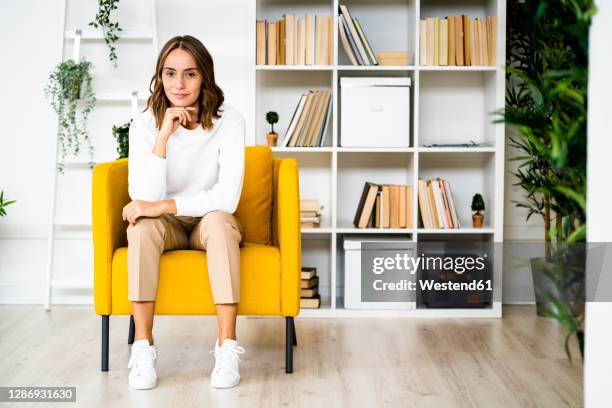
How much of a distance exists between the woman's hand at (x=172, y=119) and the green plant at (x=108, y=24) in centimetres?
120

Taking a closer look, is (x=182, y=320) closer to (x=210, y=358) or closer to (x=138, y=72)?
(x=210, y=358)

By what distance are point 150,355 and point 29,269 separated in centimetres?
164

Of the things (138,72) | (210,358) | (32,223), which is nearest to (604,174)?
(210,358)

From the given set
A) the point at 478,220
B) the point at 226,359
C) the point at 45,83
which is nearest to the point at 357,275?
Result: the point at 478,220

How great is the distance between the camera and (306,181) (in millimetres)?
3910

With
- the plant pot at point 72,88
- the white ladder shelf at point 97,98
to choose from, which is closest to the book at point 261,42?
the white ladder shelf at point 97,98

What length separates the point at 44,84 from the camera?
3.80 m

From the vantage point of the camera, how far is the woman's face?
264 centimetres

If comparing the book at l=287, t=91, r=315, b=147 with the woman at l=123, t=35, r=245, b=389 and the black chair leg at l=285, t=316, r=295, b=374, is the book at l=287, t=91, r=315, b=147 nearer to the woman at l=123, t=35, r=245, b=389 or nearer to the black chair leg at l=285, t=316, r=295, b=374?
the woman at l=123, t=35, r=245, b=389

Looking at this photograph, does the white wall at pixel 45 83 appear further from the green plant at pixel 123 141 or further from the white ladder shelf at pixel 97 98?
the green plant at pixel 123 141

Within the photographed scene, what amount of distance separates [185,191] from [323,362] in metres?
0.79

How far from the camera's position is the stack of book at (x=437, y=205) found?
3.61 metres

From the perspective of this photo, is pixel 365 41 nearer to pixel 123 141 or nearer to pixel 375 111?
pixel 375 111

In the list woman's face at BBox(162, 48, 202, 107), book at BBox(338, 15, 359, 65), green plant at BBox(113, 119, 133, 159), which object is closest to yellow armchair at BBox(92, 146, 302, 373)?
woman's face at BBox(162, 48, 202, 107)
